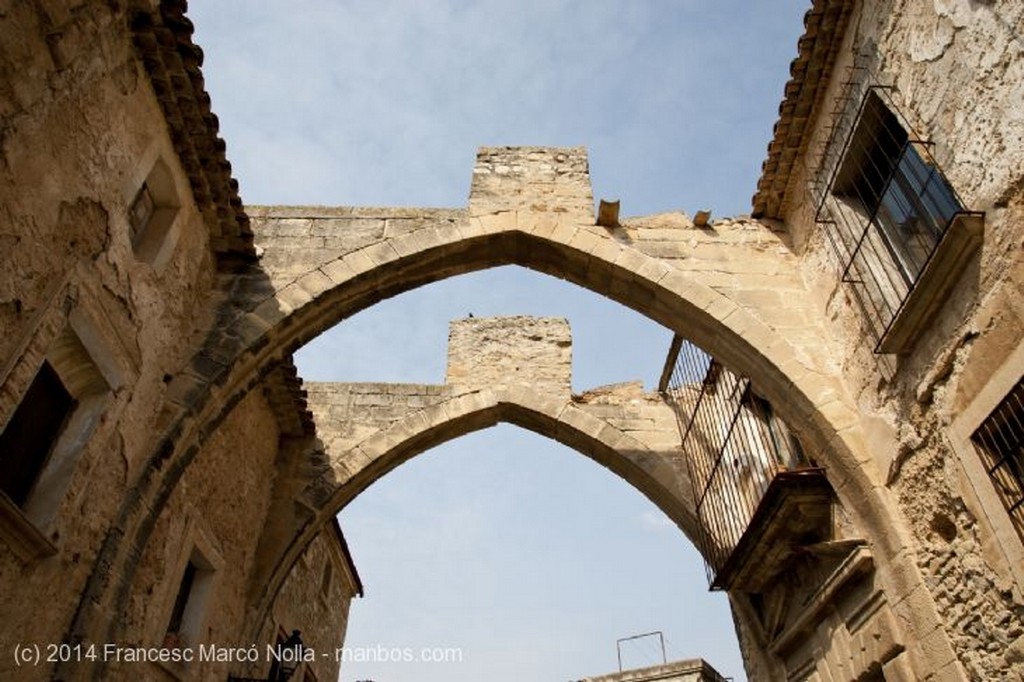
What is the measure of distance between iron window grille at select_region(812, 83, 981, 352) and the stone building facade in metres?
0.02

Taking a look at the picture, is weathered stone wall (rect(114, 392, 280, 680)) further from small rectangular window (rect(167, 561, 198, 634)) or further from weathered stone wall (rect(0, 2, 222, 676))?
weathered stone wall (rect(0, 2, 222, 676))

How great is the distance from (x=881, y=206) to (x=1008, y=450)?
198 cm

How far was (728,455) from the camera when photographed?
705cm

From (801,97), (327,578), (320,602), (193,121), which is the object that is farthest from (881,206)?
(327,578)

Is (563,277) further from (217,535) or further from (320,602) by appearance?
(320,602)

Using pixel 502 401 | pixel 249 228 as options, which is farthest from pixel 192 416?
pixel 502 401

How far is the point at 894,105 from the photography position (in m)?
4.36

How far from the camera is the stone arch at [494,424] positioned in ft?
24.8

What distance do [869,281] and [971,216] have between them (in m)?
1.33

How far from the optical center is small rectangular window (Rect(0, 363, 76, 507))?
12.4 feet

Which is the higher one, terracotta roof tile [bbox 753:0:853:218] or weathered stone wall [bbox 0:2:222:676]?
terracotta roof tile [bbox 753:0:853:218]

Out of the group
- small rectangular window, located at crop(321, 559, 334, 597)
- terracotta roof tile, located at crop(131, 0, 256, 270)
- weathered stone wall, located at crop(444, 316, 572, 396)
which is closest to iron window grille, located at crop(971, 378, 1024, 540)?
terracotta roof tile, located at crop(131, 0, 256, 270)

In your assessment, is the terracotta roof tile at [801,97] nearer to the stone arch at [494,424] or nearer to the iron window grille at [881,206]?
the iron window grille at [881,206]

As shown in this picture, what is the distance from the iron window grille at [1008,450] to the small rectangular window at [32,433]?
15.6ft
